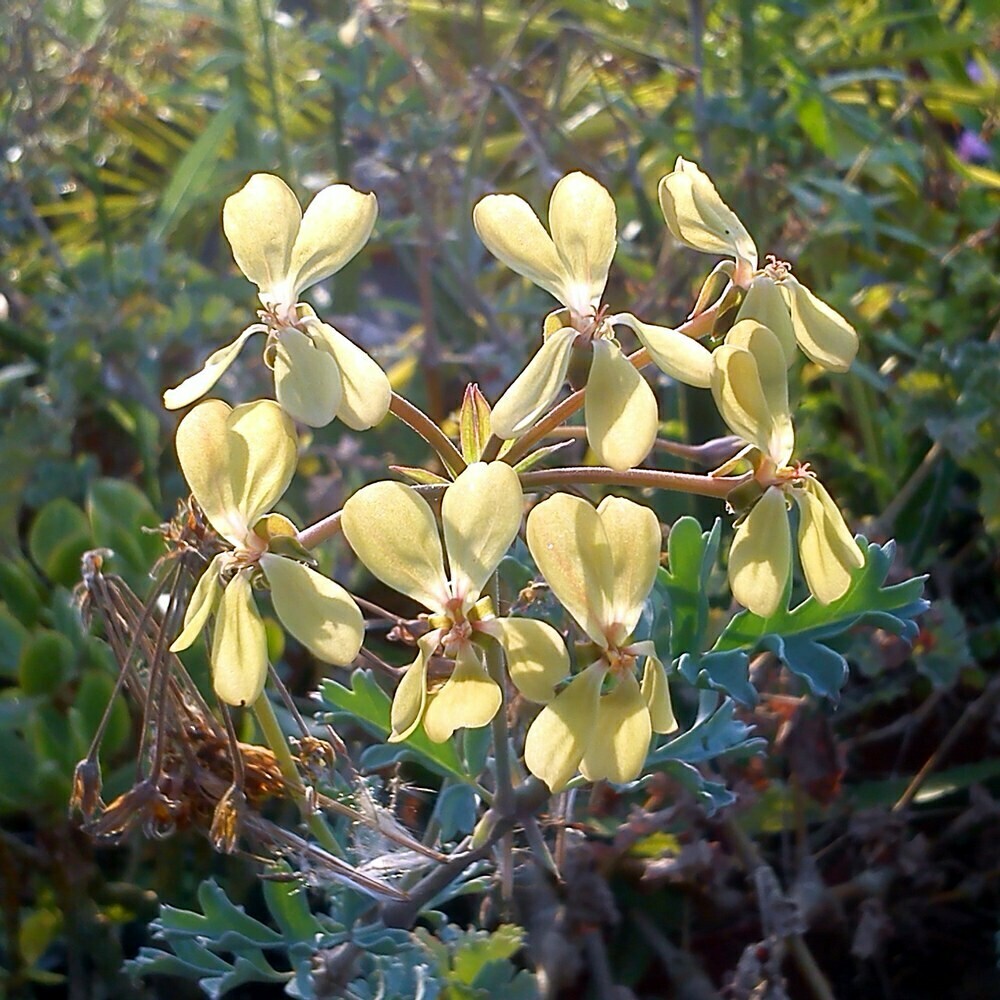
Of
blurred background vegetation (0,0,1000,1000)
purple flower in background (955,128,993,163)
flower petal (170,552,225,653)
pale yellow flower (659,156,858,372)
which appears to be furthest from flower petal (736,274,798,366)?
purple flower in background (955,128,993,163)

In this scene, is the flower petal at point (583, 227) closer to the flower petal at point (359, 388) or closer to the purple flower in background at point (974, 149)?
the flower petal at point (359, 388)

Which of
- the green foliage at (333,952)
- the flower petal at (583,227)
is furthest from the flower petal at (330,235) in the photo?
the green foliage at (333,952)

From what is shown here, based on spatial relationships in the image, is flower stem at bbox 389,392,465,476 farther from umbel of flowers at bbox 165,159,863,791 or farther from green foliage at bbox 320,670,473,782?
green foliage at bbox 320,670,473,782

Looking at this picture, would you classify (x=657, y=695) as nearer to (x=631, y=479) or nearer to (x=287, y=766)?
(x=631, y=479)

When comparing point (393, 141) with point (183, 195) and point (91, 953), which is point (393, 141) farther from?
point (91, 953)

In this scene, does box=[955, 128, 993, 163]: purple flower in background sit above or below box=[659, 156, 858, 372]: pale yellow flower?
below

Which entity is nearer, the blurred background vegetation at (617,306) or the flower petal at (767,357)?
the flower petal at (767,357)

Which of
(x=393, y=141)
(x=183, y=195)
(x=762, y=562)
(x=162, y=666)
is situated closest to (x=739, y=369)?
(x=762, y=562)
